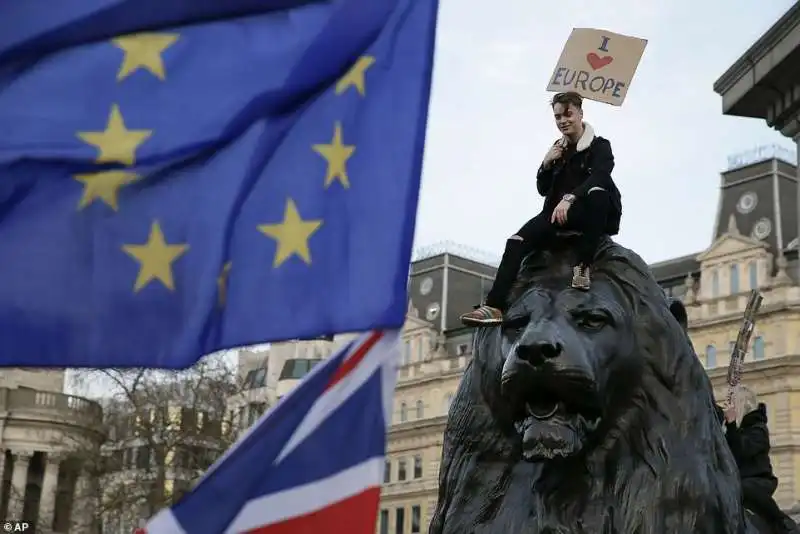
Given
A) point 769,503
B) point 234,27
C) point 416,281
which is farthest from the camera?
point 416,281

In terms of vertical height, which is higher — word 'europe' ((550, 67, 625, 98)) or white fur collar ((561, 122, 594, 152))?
word 'europe' ((550, 67, 625, 98))

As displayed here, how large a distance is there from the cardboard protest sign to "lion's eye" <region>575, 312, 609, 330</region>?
2.28 feet

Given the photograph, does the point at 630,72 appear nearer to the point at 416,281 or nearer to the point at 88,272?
the point at 88,272

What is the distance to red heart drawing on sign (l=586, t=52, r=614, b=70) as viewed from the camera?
3504mm

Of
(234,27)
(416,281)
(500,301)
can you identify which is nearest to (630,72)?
(500,301)

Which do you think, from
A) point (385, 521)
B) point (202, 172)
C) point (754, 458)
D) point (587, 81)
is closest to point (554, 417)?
point (587, 81)

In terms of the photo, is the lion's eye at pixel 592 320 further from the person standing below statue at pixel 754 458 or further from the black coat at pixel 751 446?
the black coat at pixel 751 446

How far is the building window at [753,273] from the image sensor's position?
4684 centimetres

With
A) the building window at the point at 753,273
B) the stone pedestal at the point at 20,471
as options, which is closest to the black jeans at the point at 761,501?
the building window at the point at 753,273

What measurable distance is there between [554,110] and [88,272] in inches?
127

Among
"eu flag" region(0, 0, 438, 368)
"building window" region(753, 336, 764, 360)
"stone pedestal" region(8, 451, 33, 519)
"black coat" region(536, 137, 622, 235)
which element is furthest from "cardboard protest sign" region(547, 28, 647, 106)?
"stone pedestal" region(8, 451, 33, 519)

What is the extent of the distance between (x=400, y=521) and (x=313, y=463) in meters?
56.4

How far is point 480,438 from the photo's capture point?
11.0 feet

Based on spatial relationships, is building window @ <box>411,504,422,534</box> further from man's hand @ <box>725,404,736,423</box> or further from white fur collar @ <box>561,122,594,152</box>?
white fur collar @ <box>561,122,594,152</box>
